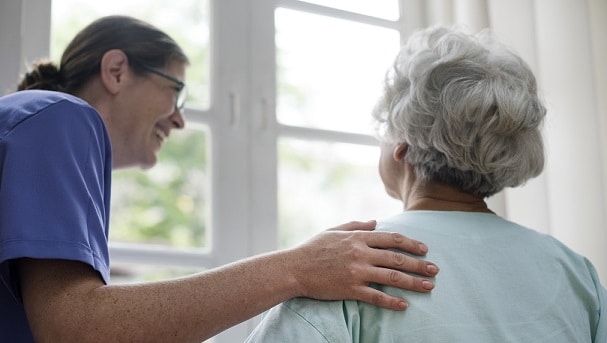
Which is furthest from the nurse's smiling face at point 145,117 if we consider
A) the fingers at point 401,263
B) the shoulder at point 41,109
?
the fingers at point 401,263

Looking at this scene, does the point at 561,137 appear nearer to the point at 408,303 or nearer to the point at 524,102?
the point at 524,102

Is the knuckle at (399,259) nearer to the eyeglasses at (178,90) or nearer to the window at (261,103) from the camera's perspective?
the window at (261,103)

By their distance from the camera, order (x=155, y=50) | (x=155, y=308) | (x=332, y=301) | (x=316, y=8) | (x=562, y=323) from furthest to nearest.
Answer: (x=316, y=8)
(x=155, y=50)
(x=562, y=323)
(x=332, y=301)
(x=155, y=308)

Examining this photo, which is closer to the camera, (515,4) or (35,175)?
(35,175)

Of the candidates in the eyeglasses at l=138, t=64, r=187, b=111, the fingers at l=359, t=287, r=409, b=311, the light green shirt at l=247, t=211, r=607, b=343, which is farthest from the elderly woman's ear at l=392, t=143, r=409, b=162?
the eyeglasses at l=138, t=64, r=187, b=111

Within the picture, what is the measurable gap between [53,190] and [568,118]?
1.51 m

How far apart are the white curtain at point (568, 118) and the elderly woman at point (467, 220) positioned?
0.56m

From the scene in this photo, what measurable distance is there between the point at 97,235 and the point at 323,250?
1.34 ft

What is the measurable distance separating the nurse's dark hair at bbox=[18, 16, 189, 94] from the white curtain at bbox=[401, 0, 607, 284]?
88 cm

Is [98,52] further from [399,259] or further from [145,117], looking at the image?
[399,259]

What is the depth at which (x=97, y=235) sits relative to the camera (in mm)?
1401

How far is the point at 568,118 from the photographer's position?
233cm

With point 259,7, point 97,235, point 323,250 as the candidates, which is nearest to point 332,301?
point 323,250

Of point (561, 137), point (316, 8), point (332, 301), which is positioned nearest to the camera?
point (332, 301)
